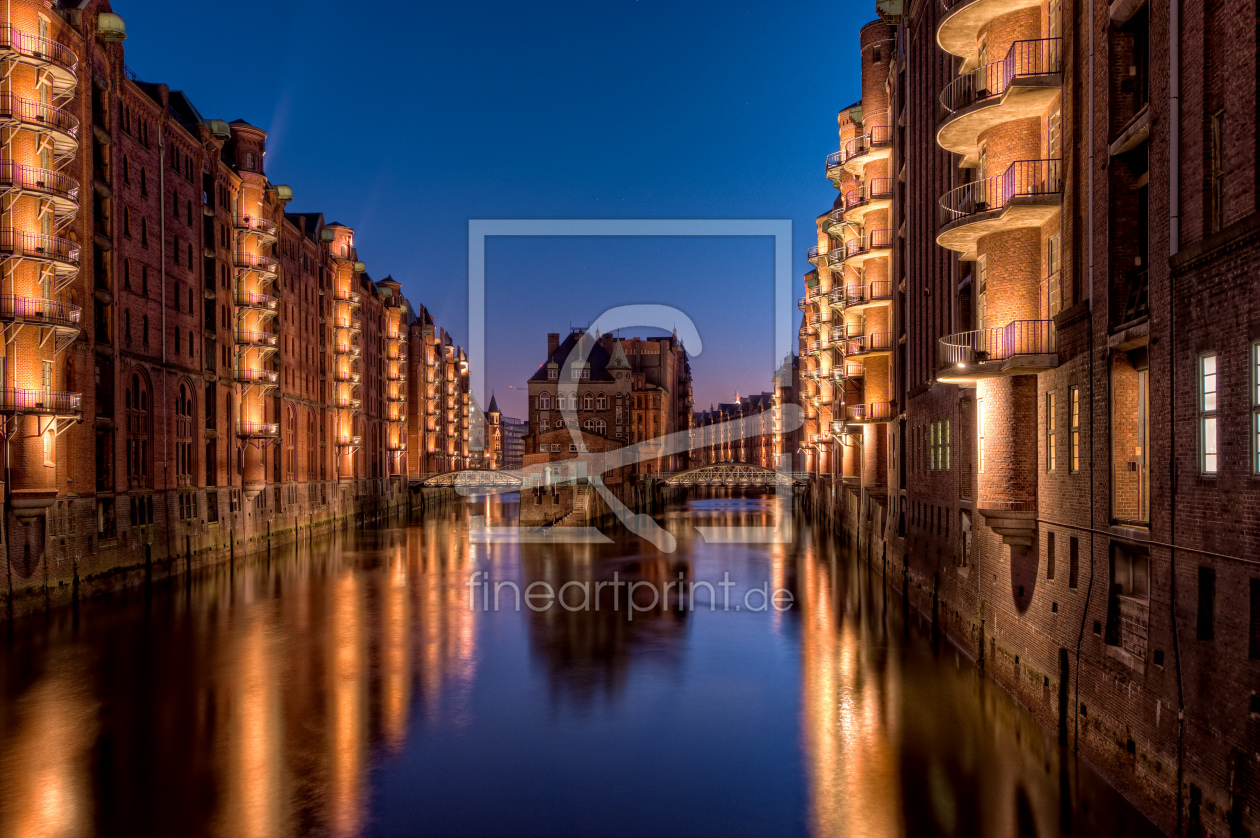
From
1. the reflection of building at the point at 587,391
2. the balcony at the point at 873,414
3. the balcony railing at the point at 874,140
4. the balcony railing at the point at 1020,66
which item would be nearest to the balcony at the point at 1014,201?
the balcony railing at the point at 1020,66

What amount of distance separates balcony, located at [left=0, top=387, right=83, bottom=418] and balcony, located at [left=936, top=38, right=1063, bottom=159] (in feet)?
88.8

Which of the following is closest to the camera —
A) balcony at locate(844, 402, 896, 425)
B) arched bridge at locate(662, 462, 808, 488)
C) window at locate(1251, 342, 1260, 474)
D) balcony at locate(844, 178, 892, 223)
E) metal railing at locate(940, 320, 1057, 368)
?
window at locate(1251, 342, 1260, 474)

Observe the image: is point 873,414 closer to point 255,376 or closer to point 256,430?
point 256,430

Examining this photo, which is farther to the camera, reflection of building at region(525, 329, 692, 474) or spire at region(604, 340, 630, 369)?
spire at region(604, 340, 630, 369)

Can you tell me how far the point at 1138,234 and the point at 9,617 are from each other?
30640 millimetres

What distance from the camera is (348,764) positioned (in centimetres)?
1695

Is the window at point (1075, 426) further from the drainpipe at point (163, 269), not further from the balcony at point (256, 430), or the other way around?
the balcony at point (256, 430)

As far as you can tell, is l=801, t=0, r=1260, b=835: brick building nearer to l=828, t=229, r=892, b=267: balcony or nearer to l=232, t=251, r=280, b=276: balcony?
l=828, t=229, r=892, b=267: balcony

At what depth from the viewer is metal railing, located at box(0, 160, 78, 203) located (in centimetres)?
2909

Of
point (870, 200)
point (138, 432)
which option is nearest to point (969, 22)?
point (870, 200)

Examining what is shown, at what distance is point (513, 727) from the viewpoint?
64.3ft

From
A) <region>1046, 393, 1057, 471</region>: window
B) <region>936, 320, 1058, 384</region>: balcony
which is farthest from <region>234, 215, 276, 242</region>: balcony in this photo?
<region>1046, 393, 1057, 471</region>: window

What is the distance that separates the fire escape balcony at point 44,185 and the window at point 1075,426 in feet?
96.4

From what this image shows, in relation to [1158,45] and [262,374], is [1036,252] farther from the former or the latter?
[262,374]
